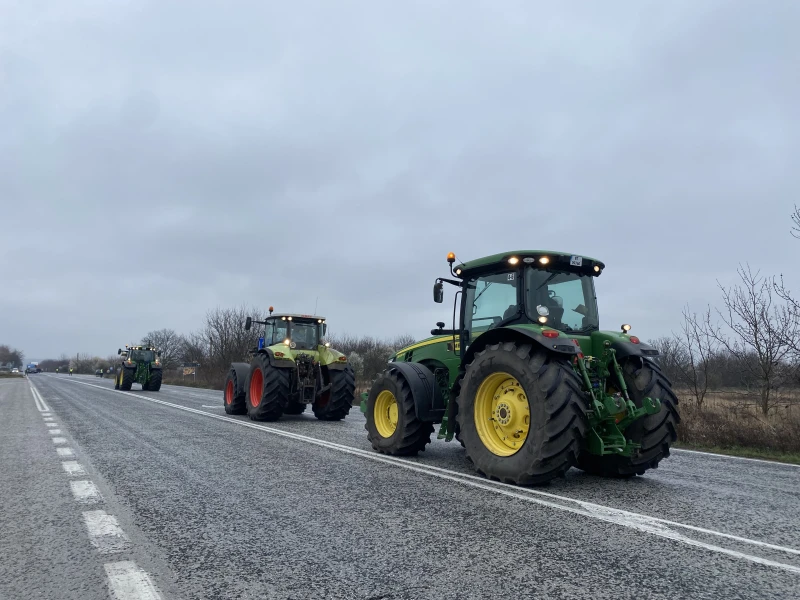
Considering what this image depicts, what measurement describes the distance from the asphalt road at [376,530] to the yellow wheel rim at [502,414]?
448 millimetres

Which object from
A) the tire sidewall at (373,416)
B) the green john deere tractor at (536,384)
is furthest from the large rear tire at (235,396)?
the green john deere tractor at (536,384)

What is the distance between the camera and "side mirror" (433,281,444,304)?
262 inches

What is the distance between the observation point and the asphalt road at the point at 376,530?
274 centimetres

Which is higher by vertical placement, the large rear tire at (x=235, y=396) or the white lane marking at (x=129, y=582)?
the large rear tire at (x=235, y=396)

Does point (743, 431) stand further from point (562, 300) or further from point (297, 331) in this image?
point (297, 331)

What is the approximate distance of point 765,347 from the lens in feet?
36.6

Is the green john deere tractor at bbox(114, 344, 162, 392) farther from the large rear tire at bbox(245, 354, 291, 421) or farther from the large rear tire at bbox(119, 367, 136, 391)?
the large rear tire at bbox(245, 354, 291, 421)

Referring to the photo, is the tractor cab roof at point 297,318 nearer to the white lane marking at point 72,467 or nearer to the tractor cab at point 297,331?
the tractor cab at point 297,331

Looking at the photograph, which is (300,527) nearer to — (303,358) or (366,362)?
(303,358)

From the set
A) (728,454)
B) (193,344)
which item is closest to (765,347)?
(728,454)

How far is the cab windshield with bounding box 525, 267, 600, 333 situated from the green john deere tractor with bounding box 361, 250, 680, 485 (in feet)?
0.04

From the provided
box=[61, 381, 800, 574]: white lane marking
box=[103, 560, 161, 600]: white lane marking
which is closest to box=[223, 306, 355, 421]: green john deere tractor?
box=[61, 381, 800, 574]: white lane marking

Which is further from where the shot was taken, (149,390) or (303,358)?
(149,390)

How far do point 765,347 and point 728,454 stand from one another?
4451 mm
